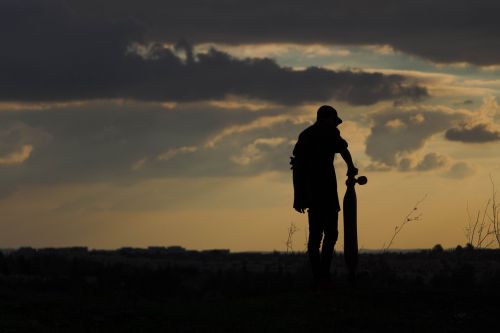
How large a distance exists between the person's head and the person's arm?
443mm

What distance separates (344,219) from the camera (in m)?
17.2

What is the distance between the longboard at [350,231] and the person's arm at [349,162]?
278mm

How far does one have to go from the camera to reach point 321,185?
1650cm

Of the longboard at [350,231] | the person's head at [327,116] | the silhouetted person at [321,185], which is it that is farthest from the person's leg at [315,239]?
the person's head at [327,116]

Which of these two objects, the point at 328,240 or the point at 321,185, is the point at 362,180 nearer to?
the point at 321,185

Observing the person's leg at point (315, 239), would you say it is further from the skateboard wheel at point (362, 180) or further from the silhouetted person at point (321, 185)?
the skateboard wheel at point (362, 180)

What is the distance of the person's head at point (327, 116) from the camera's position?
1653 centimetres

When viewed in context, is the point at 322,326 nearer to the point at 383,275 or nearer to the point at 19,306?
the point at 19,306

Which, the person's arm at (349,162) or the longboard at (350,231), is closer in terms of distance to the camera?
the person's arm at (349,162)

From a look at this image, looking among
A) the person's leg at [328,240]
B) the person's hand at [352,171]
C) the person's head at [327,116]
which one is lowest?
the person's leg at [328,240]

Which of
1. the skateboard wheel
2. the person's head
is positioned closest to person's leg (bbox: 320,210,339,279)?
the skateboard wheel

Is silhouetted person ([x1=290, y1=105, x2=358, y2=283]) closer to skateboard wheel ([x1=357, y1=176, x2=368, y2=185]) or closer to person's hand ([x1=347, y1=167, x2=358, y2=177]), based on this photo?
person's hand ([x1=347, y1=167, x2=358, y2=177])

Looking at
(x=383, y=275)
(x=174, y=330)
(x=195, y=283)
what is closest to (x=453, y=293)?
(x=174, y=330)

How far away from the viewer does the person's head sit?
1653 centimetres
